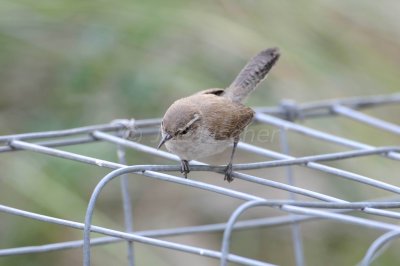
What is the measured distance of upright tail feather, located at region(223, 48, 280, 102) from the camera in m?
2.75

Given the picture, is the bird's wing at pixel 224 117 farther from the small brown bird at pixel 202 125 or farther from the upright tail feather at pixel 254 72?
the upright tail feather at pixel 254 72

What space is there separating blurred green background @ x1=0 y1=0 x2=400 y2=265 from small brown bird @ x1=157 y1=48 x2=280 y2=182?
65cm

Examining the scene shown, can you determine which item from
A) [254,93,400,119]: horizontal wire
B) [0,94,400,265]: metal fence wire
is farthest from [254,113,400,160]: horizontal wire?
[254,93,400,119]: horizontal wire

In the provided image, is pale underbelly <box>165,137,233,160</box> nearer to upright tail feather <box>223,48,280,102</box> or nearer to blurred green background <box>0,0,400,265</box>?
upright tail feather <box>223,48,280,102</box>

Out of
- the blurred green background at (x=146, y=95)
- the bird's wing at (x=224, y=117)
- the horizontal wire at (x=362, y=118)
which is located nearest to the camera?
the bird's wing at (x=224, y=117)

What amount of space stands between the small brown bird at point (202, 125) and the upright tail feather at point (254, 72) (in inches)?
5.4

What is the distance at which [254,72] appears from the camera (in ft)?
9.02

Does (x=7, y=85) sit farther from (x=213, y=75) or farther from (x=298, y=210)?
(x=298, y=210)

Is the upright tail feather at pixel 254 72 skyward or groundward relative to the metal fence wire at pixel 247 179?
→ skyward

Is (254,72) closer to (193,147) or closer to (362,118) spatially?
(362,118)

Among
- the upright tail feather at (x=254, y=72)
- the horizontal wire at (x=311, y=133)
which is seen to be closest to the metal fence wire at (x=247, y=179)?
the horizontal wire at (x=311, y=133)

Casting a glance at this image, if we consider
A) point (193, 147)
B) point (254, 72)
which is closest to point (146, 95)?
point (254, 72)

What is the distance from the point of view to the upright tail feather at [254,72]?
275 cm

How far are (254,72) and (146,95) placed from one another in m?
0.60
